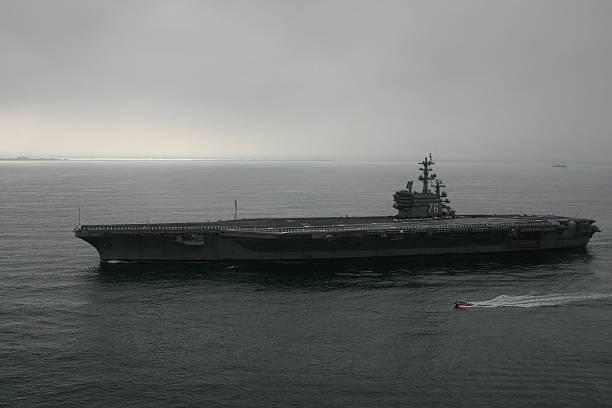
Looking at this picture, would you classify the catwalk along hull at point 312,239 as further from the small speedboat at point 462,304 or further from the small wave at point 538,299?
the small speedboat at point 462,304

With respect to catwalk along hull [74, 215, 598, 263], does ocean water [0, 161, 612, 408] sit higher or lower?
lower

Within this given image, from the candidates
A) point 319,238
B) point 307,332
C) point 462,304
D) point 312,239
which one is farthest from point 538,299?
point 312,239

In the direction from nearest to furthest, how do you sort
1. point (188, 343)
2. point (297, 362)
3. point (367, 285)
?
point (297, 362) → point (188, 343) → point (367, 285)

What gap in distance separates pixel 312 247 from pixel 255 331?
50.4 feet

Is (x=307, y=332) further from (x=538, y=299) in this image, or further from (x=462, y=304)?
(x=538, y=299)

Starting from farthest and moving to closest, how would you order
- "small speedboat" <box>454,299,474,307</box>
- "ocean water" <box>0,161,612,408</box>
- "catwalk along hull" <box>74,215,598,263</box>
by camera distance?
"catwalk along hull" <box>74,215,598,263</box> < "small speedboat" <box>454,299,474,307</box> < "ocean water" <box>0,161,612,408</box>

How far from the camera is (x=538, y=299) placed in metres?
30.0

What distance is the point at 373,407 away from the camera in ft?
59.1

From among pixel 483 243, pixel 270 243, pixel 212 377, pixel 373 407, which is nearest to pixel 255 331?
pixel 212 377

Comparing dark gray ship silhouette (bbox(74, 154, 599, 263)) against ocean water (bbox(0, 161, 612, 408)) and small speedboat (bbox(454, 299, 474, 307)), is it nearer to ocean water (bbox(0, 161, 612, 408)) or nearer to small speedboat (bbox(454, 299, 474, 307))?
ocean water (bbox(0, 161, 612, 408))

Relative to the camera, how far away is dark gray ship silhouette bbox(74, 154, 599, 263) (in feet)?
126

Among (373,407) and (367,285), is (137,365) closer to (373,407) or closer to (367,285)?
(373,407)

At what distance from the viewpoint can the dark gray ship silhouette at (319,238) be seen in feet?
126

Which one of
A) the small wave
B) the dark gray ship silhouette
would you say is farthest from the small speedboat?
the dark gray ship silhouette
